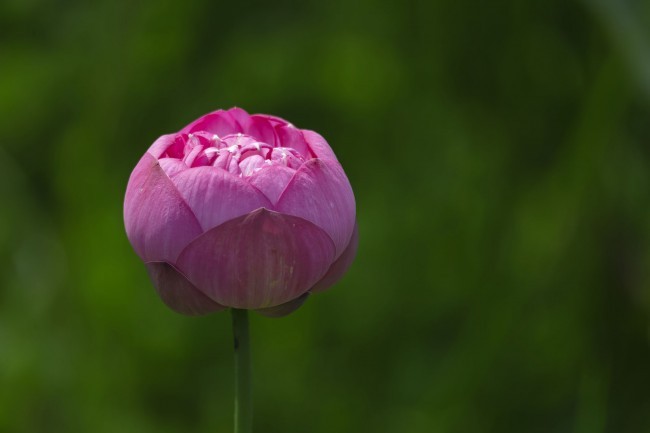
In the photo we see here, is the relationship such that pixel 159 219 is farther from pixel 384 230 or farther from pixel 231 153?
pixel 384 230

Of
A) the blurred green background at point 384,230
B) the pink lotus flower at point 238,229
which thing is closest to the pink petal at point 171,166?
the pink lotus flower at point 238,229

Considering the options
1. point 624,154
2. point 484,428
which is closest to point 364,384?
point 484,428

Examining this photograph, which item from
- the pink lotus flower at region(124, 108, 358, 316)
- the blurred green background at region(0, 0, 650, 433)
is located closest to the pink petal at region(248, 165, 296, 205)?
the pink lotus flower at region(124, 108, 358, 316)

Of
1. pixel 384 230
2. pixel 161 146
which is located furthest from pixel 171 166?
pixel 384 230

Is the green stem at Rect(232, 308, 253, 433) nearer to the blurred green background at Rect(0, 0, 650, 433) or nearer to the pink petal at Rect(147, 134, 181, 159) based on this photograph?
the pink petal at Rect(147, 134, 181, 159)

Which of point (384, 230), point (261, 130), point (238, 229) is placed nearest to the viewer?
point (238, 229)

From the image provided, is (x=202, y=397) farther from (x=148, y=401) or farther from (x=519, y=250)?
(x=519, y=250)
